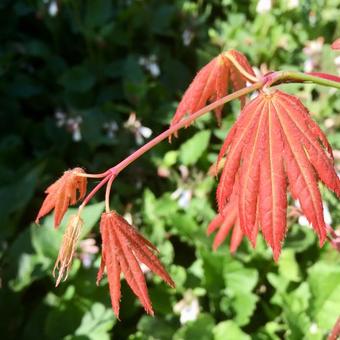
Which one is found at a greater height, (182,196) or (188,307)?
(182,196)

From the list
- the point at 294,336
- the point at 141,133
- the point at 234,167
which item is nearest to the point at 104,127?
the point at 141,133

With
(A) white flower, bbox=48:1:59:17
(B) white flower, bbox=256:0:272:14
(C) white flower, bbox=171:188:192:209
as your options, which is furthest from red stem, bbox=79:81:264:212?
(A) white flower, bbox=48:1:59:17

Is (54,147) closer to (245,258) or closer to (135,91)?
(135,91)

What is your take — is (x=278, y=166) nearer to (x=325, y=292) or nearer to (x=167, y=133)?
(x=167, y=133)

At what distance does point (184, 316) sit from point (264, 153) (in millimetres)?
1040

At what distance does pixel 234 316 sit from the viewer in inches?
70.7

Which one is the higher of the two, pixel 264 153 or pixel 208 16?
pixel 208 16

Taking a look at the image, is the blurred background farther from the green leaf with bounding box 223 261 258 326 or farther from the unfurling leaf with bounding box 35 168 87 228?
the unfurling leaf with bounding box 35 168 87 228

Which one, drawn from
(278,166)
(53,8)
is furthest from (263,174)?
(53,8)

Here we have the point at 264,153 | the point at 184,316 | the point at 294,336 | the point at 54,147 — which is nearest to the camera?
the point at 264,153

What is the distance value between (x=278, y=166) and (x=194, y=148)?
4.32ft

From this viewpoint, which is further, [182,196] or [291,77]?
[182,196]

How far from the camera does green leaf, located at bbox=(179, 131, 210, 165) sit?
211 cm

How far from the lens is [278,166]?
0.82m
